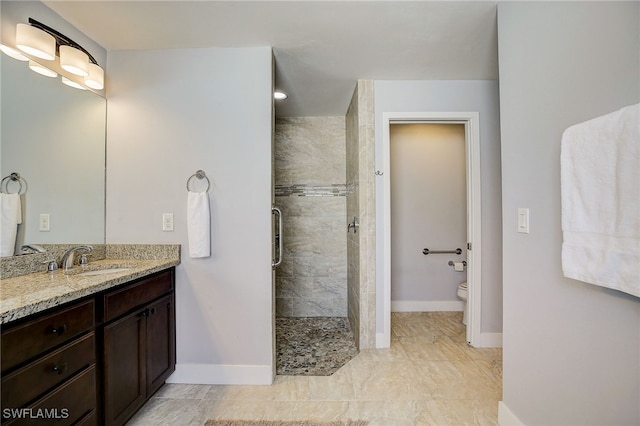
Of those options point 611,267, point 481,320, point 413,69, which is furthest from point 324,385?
point 413,69

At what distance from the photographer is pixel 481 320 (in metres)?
2.53

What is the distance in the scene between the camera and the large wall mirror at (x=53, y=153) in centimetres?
150

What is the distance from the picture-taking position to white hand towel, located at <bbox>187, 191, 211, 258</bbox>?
196cm

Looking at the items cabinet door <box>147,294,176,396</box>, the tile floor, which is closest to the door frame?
the tile floor

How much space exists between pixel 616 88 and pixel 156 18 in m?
2.35

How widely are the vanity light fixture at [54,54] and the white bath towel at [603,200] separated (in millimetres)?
2677

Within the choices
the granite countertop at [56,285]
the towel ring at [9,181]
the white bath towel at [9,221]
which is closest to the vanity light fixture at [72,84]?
the towel ring at [9,181]

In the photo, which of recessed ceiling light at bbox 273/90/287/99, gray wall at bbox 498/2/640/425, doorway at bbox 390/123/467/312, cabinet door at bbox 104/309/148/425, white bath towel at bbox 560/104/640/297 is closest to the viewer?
white bath towel at bbox 560/104/640/297

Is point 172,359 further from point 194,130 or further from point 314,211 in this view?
point 314,211

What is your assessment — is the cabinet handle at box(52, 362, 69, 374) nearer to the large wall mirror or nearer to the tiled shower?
the large wall mirror

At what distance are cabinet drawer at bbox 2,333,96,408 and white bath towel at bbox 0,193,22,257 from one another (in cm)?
71

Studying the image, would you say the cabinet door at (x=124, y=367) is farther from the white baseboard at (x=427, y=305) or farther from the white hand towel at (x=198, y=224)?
the white baseboard at (x=427, y=305)

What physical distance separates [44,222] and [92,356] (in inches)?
36.3

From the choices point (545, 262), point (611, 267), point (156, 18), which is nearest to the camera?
point (611, 267)
